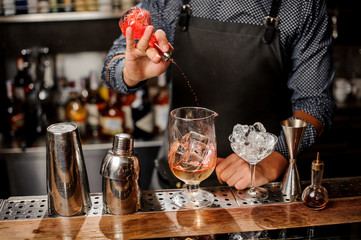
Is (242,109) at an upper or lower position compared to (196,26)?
lower

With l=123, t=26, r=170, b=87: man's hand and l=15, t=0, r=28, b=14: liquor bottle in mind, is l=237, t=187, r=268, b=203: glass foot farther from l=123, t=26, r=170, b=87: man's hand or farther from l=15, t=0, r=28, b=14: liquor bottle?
l=15, t=0, r=28, b=14: liquor bottle

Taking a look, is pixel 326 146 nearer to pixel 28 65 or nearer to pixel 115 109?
pixel 115 109

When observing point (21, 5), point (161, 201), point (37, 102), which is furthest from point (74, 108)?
point (161, 201)

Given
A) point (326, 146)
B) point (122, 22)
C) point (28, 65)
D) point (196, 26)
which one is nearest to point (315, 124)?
point (196, 26)

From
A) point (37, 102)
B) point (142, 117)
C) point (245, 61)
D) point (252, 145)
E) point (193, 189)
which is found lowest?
point (142, 117)

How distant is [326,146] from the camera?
2.84m

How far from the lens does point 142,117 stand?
270 cm

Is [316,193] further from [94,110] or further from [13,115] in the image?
[13,115]

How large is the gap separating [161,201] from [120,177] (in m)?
0.18

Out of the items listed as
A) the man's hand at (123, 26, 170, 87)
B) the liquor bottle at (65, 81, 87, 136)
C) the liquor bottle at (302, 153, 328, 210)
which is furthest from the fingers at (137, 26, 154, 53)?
the liquor bottle at (65, 81, 87, 136)

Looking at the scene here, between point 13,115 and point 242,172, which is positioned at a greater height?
point 242,172

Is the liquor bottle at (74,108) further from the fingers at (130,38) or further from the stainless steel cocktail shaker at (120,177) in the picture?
the stainless steel cocktail shaker at (120,177)

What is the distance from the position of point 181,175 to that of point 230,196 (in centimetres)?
19

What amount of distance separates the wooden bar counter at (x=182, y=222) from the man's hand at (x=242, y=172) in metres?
0.10
